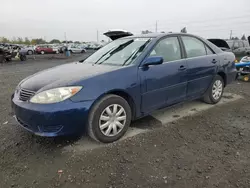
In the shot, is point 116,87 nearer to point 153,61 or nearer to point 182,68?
point 153,61

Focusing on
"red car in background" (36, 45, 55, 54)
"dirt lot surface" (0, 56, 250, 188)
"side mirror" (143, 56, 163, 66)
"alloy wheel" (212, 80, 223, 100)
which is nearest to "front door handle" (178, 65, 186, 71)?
"side mirror" (143, 56, 163, 66)

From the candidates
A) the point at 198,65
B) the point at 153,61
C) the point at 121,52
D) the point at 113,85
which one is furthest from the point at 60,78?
the point at 198,65

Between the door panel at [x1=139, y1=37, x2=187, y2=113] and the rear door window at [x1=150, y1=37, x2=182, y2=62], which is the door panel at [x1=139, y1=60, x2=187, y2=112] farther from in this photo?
the rear door window at [x1=150, y1=37, x2=182, y2=62]

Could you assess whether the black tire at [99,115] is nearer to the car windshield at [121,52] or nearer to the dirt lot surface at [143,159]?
the dirt lot surface at [143,159]

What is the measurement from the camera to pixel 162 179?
2.34 meters

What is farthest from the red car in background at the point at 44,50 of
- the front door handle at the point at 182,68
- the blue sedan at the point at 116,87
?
the front door handle at the point at 182,68

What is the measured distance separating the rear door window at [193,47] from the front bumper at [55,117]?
7.27 feet

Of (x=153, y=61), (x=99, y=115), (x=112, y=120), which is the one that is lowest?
(x=112, y=120)

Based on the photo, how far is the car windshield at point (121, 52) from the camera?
342 centimetres

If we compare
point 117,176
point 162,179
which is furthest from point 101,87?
point 162,179

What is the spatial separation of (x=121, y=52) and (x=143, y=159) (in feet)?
5.95

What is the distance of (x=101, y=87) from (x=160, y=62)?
0.99m

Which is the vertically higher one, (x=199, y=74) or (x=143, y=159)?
(x=199, y=74)

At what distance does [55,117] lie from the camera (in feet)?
8.60
